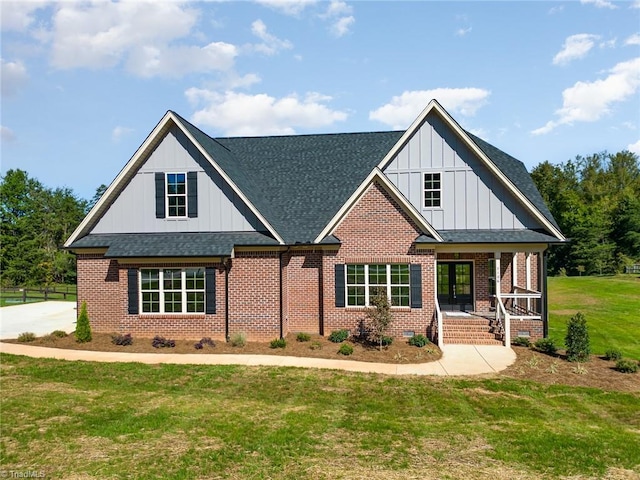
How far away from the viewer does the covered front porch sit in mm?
17078

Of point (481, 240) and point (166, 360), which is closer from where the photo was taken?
point (166, 360)

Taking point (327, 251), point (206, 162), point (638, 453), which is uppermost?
point (206, 162)

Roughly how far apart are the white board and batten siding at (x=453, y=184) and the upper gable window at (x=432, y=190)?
0.48 feet

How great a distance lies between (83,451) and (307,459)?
3.93 metres

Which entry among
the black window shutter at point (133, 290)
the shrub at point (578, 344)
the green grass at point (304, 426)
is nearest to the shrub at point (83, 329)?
the black window shutter at point (133, 290)

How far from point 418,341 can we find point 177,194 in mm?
10906

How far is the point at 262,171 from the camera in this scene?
73.6 ft

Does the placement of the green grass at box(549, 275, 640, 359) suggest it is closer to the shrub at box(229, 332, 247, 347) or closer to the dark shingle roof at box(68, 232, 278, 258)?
the shrub at box(229, 332, 247, 347)

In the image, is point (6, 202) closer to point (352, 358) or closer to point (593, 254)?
point (352, 358)

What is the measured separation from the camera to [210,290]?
1703 cm

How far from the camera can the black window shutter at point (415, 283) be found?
17.3 m

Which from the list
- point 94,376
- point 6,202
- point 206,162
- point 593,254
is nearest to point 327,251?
point 206,162

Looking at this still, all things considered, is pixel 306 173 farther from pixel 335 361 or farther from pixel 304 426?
pixel 304 426

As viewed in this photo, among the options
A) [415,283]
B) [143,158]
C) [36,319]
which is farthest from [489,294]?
[36,319]
